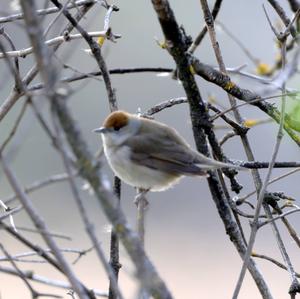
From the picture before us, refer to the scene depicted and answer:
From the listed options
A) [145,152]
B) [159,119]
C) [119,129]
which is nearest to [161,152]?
[145,152]

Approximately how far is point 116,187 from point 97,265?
6929 mm

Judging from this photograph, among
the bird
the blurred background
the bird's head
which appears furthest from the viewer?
the blurred background

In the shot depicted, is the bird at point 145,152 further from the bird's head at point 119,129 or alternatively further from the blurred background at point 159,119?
the blurred background at point 159,119

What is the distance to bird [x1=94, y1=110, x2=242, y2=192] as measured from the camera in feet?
10.9

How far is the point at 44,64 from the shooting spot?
141cm

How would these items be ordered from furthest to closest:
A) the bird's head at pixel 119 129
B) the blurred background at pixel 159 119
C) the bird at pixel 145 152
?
1. the blurred background at pixel 159 119
2. the bird's head at pixel 119 129
3. the bird at pixel 145 152

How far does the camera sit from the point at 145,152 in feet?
11.5

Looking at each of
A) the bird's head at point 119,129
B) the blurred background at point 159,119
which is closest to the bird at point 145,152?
the bird's head at point 119,129

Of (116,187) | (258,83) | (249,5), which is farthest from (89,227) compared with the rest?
(249,5)

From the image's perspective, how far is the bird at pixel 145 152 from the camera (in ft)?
10.9

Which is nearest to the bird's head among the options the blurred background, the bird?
the bird

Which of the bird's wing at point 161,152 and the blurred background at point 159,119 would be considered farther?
the blurred background at point 159,119

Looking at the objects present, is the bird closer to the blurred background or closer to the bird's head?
the bird's head

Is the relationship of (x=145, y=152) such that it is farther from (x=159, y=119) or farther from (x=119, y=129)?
(x=159, y=119)
